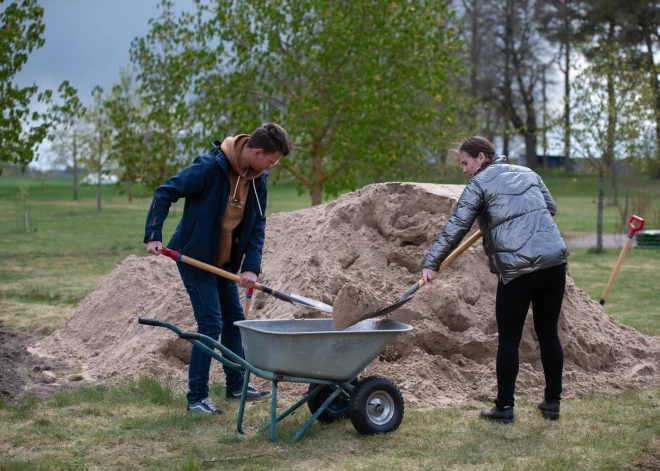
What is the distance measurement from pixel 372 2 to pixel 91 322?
30.6 feet

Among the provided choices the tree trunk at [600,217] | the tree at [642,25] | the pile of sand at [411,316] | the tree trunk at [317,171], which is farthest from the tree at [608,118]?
the tree at [642,25]

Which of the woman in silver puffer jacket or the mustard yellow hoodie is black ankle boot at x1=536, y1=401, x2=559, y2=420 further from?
the mustard yellow hoodie

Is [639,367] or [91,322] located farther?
[91,322]

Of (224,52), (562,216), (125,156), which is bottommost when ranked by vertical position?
(562,216)

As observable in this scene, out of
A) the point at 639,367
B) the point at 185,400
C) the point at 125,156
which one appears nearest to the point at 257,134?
the point at 185,400

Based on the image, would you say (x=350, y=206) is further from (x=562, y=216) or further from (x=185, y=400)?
(x=562, y=216)

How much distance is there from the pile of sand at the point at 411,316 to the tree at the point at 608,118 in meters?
11.5

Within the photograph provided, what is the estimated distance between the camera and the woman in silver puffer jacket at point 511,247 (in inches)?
173

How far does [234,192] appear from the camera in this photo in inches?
185

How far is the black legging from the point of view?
446cm

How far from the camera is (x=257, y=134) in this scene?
452cm

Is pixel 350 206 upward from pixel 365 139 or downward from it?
downward

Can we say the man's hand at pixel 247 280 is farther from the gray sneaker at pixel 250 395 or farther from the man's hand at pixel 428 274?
the man's hand at pixel 428 274

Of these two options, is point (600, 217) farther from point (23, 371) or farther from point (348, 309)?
point (348, 309)
